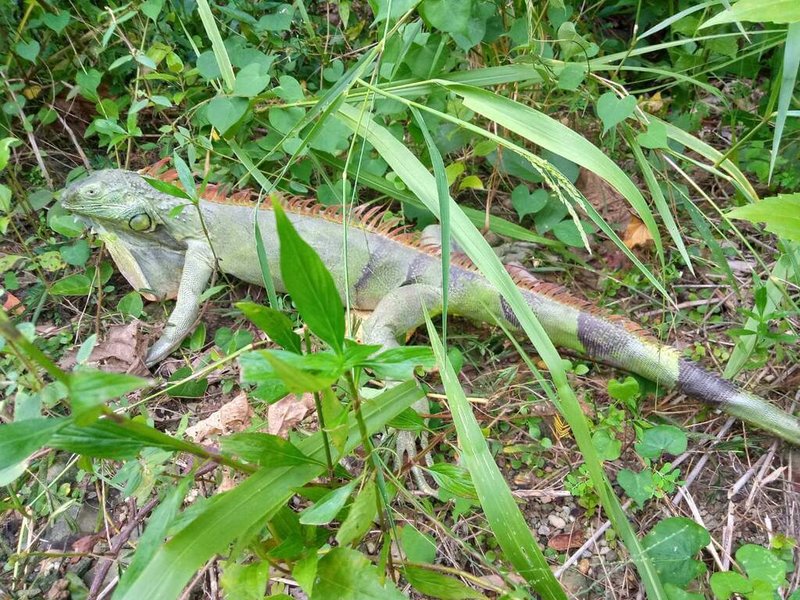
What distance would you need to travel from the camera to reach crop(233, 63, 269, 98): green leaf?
7.11 ft

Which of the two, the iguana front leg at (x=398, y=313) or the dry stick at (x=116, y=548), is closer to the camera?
the dry stick at (x=116, y=548)

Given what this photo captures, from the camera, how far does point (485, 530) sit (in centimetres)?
188

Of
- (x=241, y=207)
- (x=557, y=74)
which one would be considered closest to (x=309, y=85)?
(x=241, y=207)

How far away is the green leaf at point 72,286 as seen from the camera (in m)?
2.48

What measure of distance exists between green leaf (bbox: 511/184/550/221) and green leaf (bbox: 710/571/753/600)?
1.52 meters

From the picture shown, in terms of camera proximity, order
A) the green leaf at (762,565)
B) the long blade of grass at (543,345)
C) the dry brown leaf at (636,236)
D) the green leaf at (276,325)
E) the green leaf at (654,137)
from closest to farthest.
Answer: the green leaf at (276,325) < the long blade of grass at (543,345) < the green leaf at (762,565) < the green leaf at (654,137) < the dry brown leaf at (636,236)

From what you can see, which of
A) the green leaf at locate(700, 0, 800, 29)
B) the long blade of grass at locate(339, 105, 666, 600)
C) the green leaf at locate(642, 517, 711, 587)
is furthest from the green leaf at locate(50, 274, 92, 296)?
the green leaf at locate(700, 0, 800, 29)

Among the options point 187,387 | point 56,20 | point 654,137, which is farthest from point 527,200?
point 56,20

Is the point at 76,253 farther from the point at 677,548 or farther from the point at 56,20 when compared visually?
the point at 677,548

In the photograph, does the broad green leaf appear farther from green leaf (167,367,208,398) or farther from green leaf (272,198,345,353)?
green leaf (167,367,208,398)

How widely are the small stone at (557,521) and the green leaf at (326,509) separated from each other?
971mm

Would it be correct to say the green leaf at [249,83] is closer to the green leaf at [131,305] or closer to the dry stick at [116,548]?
the green leaf at [131,305]

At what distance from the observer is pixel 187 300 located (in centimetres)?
266

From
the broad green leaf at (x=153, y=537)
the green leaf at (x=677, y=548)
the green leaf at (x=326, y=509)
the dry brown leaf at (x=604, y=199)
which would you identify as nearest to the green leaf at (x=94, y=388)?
the broad green leaf at (x=153, y=537)
